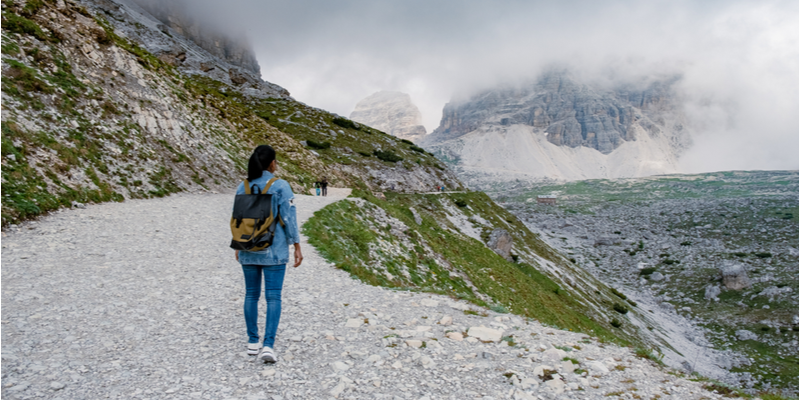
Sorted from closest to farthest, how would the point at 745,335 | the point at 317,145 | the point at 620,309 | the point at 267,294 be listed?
1. the point at 267,294
2. the point at 745,335
3. the point at 620,309
4. the point at 317,145

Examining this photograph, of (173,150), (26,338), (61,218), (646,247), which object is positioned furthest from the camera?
(646,247)

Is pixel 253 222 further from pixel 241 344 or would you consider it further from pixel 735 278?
pixel 735 278

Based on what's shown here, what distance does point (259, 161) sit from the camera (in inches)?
252

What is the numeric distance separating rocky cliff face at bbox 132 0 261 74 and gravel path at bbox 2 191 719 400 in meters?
133

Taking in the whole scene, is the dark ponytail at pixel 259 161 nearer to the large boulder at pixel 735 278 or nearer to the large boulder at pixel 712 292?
the large boulder at pixel 712 292

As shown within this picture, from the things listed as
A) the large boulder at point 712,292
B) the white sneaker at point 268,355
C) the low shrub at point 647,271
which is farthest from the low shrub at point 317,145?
the large boulder at point 712,292

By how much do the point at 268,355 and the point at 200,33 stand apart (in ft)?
526

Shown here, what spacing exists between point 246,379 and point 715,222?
13683 centimetres

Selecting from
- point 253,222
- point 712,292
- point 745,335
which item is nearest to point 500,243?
point 745,335

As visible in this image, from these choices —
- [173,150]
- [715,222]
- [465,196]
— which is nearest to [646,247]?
[715,222]

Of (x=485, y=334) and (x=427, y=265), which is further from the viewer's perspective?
(x=427, y=265)

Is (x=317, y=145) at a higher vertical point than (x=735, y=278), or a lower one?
higher

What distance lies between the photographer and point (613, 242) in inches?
3762

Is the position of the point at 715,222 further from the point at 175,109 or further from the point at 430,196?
the point at 175,109
